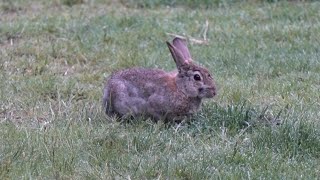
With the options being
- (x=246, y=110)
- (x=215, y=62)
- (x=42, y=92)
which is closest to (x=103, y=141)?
(x=246, y=110)

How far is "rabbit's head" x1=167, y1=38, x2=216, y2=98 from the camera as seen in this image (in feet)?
24.1

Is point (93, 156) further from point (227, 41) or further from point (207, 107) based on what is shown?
point (227, 41)

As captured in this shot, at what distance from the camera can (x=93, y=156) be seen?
20.4 ft

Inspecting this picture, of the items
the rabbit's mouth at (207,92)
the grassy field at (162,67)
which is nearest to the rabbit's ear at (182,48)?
the rabbit's mouth at (207,92)

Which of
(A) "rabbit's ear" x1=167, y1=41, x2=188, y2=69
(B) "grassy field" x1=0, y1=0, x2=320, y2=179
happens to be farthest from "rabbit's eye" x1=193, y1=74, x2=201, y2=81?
(B) "grassy field" x1=0, y1=0, x2=320, y2=179

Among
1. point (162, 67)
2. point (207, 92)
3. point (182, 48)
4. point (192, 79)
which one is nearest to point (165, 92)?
point (192, 79)

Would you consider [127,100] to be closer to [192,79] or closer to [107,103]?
[107,103]

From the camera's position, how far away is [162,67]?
31.2ft

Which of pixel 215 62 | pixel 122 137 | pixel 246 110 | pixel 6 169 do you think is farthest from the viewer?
pixel 215 62

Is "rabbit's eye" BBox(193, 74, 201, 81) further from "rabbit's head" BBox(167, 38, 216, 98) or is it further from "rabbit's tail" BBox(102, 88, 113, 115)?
"rabbit's tail" BBox(102, 88, 113, 115)

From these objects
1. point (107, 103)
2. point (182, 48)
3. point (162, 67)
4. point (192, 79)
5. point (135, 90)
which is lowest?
point (162, 67)

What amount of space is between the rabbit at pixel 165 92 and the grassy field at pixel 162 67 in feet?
0.54

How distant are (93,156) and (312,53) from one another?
173 inches

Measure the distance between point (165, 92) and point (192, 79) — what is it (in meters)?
0.25
